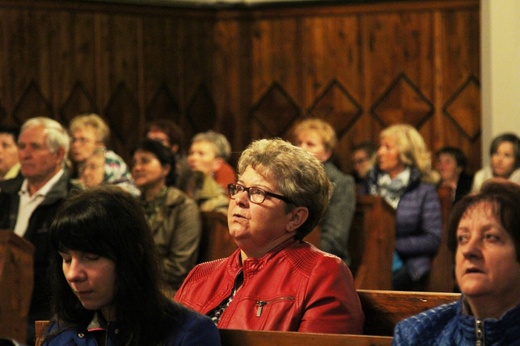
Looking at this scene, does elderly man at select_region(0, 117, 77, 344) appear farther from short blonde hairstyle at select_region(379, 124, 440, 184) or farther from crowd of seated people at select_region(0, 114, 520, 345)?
short blonde hairstyle at select_region(379, 124, 440, 184)

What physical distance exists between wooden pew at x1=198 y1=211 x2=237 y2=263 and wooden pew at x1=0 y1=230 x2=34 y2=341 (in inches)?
41.1

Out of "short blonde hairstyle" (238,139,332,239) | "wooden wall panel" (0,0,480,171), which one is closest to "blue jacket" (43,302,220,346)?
"short blonde hairstyle" (238,139,332,239)

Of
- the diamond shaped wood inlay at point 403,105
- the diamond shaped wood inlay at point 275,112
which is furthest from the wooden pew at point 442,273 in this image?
the diamond shaped wood inlay at point 275,112

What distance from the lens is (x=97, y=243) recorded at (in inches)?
110

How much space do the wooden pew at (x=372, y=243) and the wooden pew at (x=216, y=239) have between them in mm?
908

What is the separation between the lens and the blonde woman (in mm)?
6758

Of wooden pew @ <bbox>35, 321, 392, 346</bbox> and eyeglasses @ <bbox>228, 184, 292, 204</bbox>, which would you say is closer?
wooden pew @ <bbox>35, 321, 392, 346</bbox>

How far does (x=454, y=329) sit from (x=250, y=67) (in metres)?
9.44

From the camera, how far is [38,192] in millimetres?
5879

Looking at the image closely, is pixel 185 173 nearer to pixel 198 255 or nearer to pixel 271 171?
pixel 198 255

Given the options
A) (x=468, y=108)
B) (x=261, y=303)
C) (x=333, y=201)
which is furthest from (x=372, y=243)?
(x=468, y=108)

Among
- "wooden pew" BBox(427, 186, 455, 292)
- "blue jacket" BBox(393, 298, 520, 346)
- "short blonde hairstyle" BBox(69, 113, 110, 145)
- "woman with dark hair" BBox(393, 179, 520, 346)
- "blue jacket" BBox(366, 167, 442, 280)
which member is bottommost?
"wooden pew" BBox(427, 186, 455, 292)

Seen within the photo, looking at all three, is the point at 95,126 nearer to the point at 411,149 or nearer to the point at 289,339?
the point at 411,149

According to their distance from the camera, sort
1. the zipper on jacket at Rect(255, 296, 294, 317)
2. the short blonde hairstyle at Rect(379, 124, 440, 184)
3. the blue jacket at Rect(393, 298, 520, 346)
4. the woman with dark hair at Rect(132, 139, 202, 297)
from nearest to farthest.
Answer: the blue jacket at Rect(393, 298, 520, 346) < the zipper on jacket at Rect(255, 296, 294, 317) < the woman with dark hair at Rect(132, 139, 202, 297) < the short blonde hairstyle at Rect(379, 124, 440, 184)
